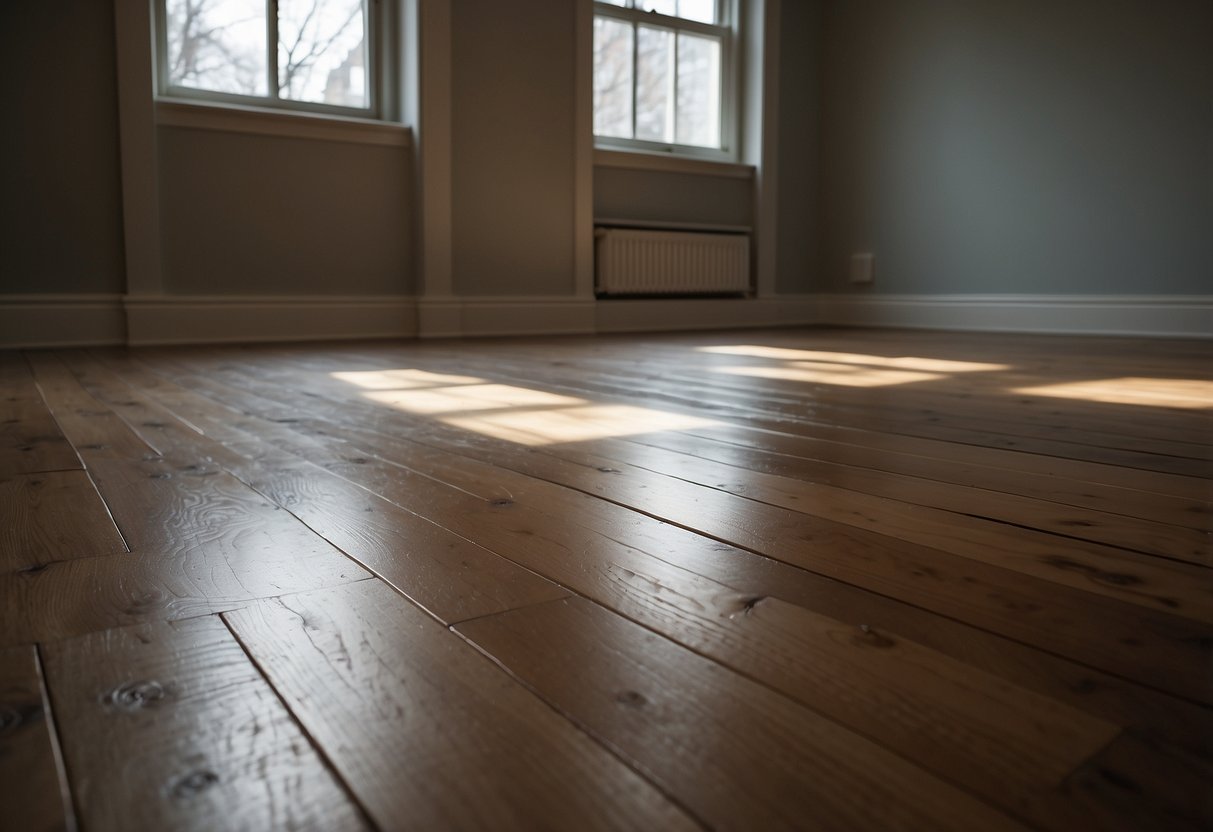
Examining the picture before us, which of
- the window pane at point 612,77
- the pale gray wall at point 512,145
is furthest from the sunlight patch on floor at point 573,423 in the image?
the window pane at point 612,77

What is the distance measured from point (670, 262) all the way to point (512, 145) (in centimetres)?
116

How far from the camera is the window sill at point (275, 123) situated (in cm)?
413

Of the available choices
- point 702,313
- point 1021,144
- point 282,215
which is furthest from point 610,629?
point 702,313

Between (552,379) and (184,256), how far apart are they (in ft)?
7.75

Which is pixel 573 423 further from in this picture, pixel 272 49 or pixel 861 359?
pixel 272 49

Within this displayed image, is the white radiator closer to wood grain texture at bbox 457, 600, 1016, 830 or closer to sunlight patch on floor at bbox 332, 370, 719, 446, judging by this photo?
sunlight patch on floor at bbox 332, 370, 719, 446

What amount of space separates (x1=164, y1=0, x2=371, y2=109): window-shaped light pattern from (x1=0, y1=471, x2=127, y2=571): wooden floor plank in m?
3.49

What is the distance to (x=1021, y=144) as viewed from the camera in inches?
194

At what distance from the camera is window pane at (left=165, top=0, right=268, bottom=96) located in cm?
423

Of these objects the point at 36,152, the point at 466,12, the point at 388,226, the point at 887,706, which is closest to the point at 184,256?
the point at 36,152

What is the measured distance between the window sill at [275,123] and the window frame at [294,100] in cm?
5

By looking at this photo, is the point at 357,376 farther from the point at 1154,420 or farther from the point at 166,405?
the point at 1154,420

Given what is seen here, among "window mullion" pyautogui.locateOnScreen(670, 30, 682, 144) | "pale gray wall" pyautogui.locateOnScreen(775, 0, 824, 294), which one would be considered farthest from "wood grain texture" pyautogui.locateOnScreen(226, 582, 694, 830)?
"pale gray wall" pyautogui.locateOnScreen(775, 0, 824, 294)

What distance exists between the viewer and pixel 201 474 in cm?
140
